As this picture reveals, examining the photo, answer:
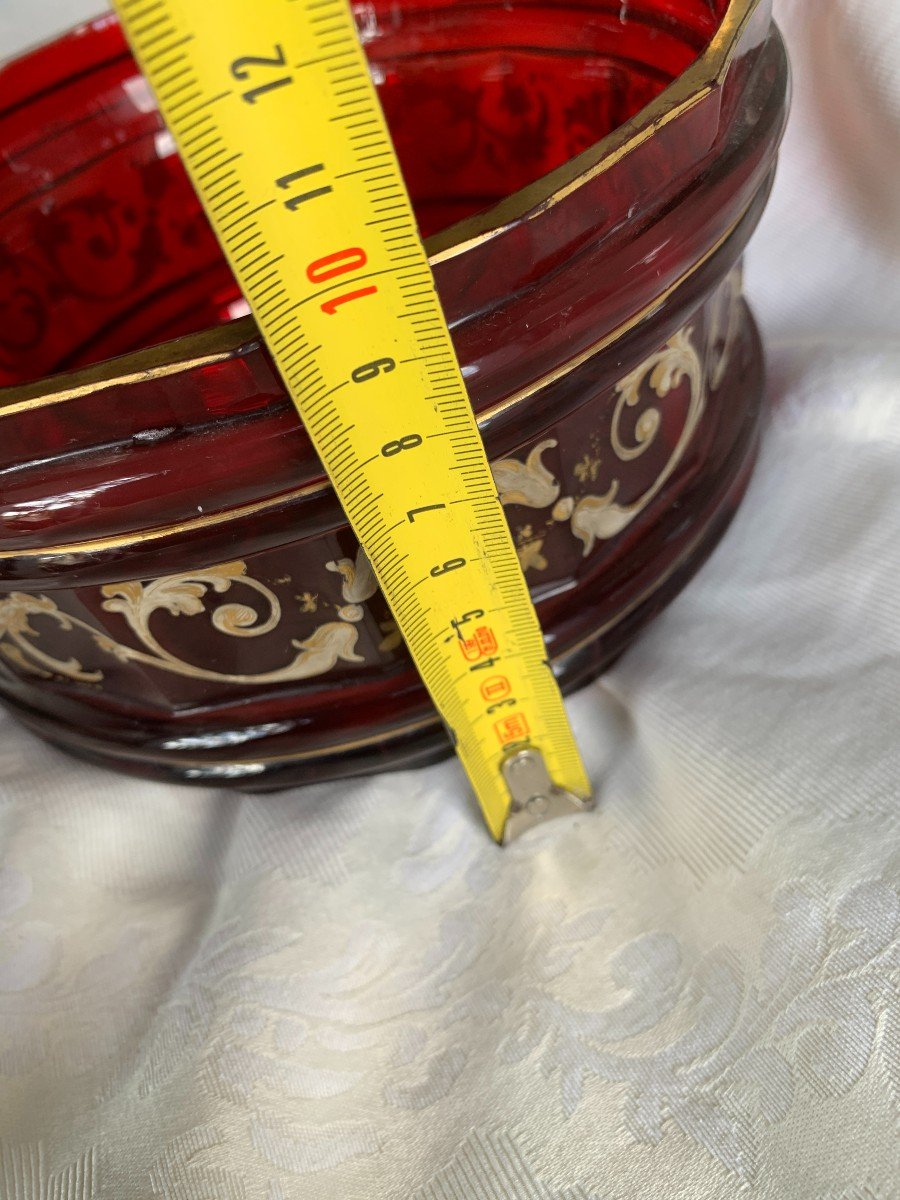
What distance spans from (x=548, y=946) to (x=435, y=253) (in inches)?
10.5

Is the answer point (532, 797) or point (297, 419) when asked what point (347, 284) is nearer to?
point (297, 419)

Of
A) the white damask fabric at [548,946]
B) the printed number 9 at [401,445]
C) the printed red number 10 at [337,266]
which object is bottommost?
the white damask fabric at [548,946]

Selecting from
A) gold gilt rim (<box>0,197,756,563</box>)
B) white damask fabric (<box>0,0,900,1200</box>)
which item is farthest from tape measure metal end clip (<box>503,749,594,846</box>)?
gold gilt rim (<box>0,197,756,563</box>)

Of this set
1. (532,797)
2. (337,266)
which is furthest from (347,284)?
(532,797)

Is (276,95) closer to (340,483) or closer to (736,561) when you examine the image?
(340,483)

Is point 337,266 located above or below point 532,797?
above

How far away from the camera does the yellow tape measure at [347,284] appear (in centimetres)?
20

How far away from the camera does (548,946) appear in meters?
0.37

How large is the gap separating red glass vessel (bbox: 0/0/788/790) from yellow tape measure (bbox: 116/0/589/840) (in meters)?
0.03

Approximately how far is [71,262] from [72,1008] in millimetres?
453

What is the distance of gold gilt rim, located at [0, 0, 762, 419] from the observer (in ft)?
0.87

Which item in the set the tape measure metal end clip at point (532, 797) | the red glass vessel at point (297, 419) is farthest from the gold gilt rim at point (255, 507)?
the tape measure metal end clip at point (532, 797)

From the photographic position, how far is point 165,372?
0.27 metres

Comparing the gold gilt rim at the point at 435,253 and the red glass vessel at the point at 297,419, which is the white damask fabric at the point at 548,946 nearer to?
the red glass vessel at the point at 297,419
